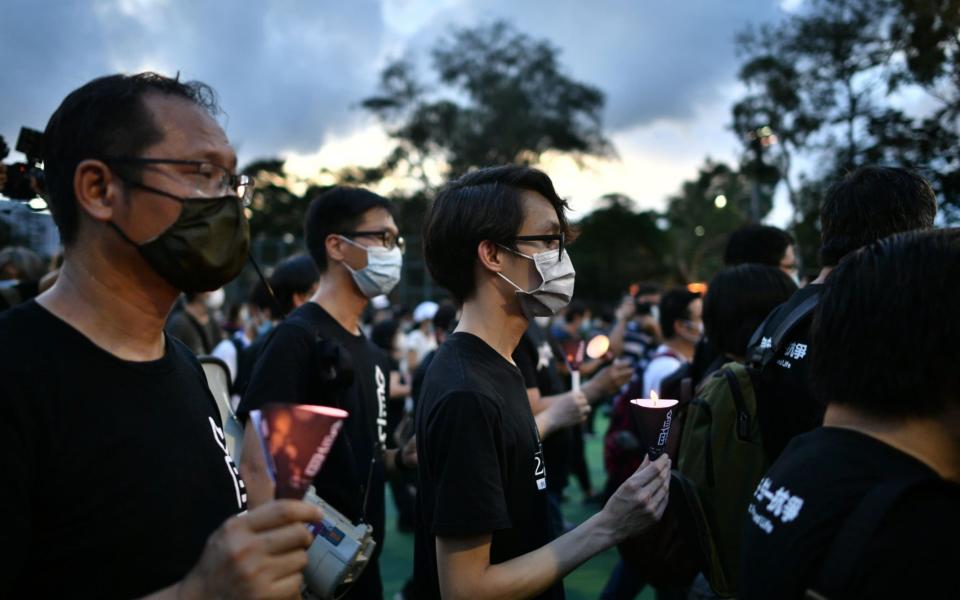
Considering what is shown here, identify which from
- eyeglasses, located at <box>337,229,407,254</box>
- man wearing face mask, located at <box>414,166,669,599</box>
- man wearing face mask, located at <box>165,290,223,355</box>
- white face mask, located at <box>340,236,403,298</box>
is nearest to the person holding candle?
man wearing face mask, located at <box>414,166,669,599</box>

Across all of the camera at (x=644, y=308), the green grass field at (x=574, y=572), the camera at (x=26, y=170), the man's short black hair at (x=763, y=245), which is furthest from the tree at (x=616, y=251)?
the camera at (x=26, y=170)

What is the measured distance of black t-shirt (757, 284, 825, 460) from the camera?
109 inches

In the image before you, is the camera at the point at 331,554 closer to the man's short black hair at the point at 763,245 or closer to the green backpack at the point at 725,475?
the green backpack at the point at 725,475

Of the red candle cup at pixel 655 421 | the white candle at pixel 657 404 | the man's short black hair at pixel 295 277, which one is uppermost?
the man's short black hair at pixel 295 277

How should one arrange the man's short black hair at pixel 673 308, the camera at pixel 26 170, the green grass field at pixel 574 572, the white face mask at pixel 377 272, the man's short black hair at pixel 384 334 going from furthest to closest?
the man's short black hair at pixel 384 334 → the man's short black hair at pixel 673 308 → the green grass field at pixel 574 572 → the white face mask at pixel 377 272 → the camera at pixel 26 170

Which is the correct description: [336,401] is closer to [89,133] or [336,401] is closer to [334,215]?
[334,215]

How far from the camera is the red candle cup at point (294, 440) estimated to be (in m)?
1.36

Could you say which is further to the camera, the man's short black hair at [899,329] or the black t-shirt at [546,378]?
the black t-shirt at [546,378]

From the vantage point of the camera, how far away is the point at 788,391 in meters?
2.87

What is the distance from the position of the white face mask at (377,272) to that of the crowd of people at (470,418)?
1.23m

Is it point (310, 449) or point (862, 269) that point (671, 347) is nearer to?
point (862, 269)

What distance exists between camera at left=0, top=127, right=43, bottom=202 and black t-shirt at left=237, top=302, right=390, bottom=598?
44.8 inches

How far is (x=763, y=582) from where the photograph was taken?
5.28 feet

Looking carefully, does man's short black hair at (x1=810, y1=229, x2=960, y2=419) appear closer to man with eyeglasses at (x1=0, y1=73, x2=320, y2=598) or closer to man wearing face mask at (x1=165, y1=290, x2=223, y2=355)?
man with eyeglasses at (x1=0, y1=73, x2=320, y2=598)
